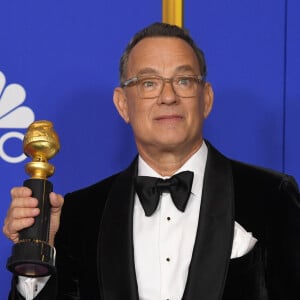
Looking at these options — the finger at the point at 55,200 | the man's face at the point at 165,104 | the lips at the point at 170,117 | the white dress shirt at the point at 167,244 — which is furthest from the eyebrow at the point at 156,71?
the finger at the point at 55,200

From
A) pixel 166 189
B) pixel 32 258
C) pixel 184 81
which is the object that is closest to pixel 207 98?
pixel 184 81

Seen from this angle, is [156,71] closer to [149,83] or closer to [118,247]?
[149,83]

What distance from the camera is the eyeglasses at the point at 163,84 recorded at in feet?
6.12

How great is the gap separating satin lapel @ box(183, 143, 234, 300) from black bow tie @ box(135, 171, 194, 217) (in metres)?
0.04

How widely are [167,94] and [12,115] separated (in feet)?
1.91

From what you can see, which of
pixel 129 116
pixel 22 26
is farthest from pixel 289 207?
pixel 22 26

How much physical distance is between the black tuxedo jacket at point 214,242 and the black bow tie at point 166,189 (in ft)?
0.14

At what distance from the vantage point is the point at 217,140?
2316mm

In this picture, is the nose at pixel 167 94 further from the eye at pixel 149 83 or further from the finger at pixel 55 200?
the finger at pixel 55 200

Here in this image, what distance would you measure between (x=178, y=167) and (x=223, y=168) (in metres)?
0.11

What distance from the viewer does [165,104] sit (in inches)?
72.7

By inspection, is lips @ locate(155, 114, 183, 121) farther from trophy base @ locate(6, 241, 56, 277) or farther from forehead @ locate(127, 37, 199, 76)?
trophy base @ locate(6, 241, 56, 277)

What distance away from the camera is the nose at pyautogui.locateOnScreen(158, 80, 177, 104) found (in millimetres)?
1838

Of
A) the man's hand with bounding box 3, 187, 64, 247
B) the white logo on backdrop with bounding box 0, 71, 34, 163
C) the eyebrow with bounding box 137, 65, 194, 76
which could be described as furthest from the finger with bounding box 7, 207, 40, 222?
the white logo on backdrop with bounding box 0, 71, 34, 163
